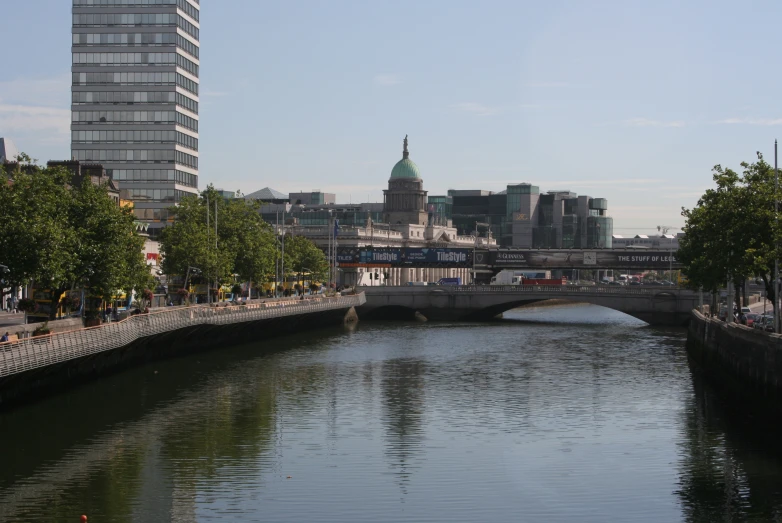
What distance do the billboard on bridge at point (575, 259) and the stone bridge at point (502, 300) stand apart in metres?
36.2

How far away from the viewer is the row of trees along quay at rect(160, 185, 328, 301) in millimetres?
115125

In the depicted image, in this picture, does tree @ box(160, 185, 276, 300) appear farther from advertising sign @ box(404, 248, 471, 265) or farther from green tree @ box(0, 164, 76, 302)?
advertising sign @ box(404, 248, 471, 265)

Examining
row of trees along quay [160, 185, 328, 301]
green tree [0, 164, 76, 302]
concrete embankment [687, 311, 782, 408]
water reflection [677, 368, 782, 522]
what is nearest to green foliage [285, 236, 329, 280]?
row of trees along quay [160, 185, 328, 301]

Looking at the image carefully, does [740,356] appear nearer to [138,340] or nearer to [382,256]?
[138,340]

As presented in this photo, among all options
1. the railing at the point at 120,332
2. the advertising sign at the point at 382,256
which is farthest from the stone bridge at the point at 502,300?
the advertising sign at the point at 382,256

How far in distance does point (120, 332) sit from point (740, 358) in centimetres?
3873

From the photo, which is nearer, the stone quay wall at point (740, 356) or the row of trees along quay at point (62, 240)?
the stone quay wall at point (740, 356)

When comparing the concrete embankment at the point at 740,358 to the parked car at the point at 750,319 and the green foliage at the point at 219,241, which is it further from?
the green foliage at the point at 219,241

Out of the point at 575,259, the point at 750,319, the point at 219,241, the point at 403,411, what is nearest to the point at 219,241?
the point at 219,241

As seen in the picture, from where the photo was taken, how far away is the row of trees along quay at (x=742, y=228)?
70000mm

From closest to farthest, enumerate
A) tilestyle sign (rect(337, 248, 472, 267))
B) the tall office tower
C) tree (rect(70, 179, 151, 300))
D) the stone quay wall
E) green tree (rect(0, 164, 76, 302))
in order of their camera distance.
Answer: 1. the stone quay wall
2. green tree (rect(0, 164, 76, 302))
3. tree (rect(70, 179, 151, 300))
4. the tall office tower
5. tilestyle sign (rect(337, 248, 472, 267))

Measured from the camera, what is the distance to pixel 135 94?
156 metres

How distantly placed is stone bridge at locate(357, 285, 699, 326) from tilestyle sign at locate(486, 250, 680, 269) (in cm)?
3626

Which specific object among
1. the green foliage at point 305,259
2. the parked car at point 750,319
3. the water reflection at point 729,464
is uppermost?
the green foliage at point 305,259
